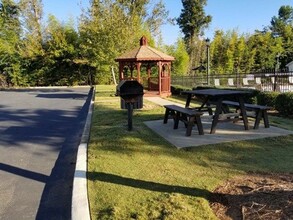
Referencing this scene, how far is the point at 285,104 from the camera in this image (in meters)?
8.87

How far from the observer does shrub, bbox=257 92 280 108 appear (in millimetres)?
9484

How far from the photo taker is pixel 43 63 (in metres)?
32.3

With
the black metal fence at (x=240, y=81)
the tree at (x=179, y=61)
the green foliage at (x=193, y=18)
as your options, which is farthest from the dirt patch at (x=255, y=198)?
the green foliage at (x=193, y=18)

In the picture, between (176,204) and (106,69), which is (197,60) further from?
(176,204)

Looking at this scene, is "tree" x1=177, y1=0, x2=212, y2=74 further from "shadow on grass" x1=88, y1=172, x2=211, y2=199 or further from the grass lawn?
"shadow on grass" x1=88, y1=172, x2=211, y2=199

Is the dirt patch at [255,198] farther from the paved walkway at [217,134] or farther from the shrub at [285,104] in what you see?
the shrub at [285,104]

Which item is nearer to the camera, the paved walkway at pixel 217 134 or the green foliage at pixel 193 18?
the paved walkway at pixel 217 134

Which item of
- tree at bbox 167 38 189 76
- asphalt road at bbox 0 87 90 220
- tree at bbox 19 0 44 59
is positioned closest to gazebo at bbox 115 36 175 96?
Result: asphalt road at bbox 0 87 90 220

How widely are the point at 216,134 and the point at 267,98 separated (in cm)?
440

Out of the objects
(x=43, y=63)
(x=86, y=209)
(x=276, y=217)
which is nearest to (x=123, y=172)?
(x=86, y=209)

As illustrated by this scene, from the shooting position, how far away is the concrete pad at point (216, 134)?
5.75 metres

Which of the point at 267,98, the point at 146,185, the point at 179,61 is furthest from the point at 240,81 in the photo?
the point at 146,185

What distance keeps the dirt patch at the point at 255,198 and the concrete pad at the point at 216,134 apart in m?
1.85

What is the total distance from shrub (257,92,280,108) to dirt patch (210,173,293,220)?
608 cm
